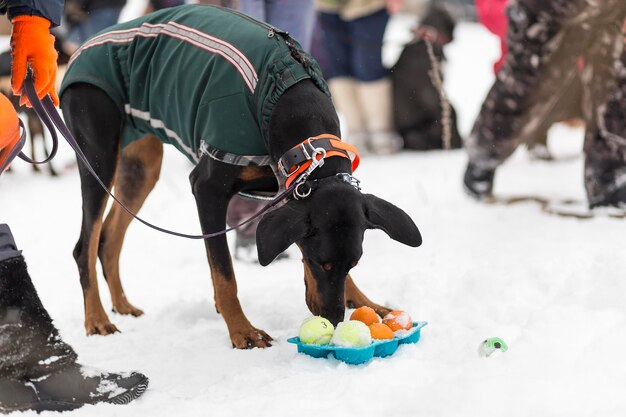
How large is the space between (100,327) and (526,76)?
259 centimetres

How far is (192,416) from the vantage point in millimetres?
2164

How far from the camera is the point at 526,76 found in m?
4.33

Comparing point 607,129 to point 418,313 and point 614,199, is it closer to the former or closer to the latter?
point 614,199

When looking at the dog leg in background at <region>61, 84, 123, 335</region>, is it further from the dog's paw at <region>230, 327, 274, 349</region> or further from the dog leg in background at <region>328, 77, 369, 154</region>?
the dog leg in background at <region>328, 77, 369, 154</region>

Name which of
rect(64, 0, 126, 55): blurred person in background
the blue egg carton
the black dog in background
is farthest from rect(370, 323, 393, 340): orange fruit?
rect(64, 0, 126, 55): blurred person in background

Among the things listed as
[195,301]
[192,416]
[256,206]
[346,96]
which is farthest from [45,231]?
[192,416]

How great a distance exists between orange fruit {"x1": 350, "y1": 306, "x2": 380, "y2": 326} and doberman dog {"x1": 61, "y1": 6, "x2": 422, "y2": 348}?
0.09 m

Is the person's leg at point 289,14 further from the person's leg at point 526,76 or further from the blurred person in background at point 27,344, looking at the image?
the blurred person in background at point 27,344

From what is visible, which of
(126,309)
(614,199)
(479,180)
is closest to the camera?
(126,309)

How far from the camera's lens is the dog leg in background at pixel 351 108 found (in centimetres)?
674

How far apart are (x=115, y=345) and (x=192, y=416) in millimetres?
905

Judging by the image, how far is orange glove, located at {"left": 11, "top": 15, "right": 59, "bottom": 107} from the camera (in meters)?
2.43

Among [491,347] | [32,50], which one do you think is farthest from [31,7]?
[491,347]

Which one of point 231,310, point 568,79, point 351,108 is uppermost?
point 568,79
